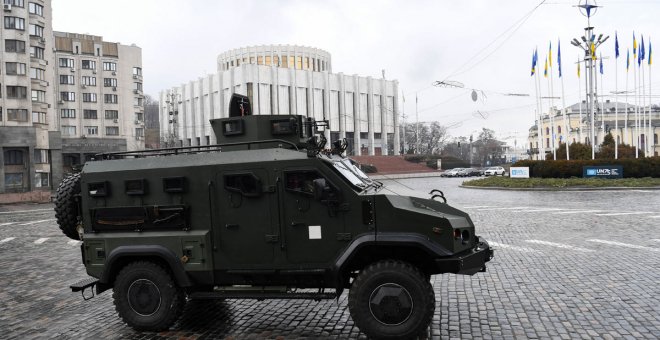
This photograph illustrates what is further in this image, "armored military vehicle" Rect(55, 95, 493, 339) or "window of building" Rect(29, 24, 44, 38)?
"window of building" Rect(29, 24, 44, 38)

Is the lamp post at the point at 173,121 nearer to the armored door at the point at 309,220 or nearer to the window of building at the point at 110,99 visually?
the window of building at the point at 110,99

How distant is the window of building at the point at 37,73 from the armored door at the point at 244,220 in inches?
2104

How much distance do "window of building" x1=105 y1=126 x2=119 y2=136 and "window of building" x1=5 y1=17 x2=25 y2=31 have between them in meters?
27.0

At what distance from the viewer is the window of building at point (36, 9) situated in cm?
4996

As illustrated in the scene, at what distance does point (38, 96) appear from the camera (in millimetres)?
50969

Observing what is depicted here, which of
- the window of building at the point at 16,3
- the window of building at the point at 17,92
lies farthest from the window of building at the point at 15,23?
the window of building at the point at 17,92

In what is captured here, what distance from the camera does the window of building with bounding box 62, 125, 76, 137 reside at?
7138 cm

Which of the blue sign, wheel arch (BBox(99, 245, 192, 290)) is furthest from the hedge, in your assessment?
wheel arch (BBox(99, 245, 192, 290))

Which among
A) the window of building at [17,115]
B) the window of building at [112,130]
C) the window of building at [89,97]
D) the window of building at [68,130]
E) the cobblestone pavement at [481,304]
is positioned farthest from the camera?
the window of building at [112,130]

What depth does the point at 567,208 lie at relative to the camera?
2073 centimetres

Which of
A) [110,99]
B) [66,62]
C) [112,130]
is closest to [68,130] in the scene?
[112,130]

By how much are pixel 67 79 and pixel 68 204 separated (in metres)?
73.2

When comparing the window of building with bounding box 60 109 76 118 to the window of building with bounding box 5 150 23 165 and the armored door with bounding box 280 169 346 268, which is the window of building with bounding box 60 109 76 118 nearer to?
the window of building with bounding box 5 150 23 165

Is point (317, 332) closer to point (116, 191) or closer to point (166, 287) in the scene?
point (166, 287)
